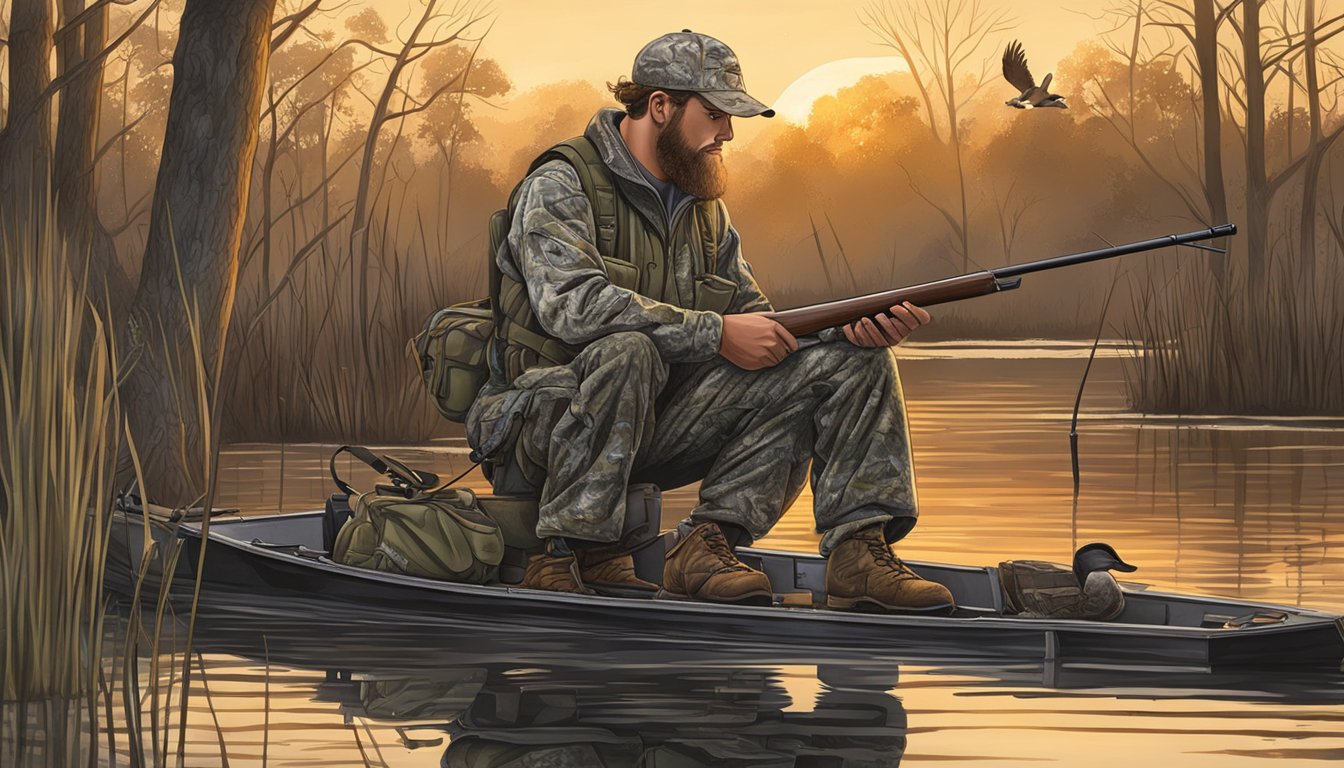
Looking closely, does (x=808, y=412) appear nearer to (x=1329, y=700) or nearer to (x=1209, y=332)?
(x=1329, y=700)

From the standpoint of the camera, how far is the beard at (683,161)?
6.62m

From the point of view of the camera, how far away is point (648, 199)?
666 centimetres

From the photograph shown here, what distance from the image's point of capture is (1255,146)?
59.5ft

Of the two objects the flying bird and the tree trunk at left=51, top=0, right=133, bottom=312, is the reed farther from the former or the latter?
the flying bird

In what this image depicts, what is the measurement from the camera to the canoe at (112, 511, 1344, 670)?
5758mm

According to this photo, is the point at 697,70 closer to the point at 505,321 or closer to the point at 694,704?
the point at 505,321

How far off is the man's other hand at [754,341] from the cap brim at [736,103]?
0.57 metres

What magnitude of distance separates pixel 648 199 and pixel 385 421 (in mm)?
5513

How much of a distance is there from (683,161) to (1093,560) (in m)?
1.62

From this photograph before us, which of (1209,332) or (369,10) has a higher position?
(369,10)

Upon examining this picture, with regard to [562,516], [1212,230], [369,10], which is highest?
[369,10]

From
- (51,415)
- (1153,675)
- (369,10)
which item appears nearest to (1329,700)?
(1153,675)

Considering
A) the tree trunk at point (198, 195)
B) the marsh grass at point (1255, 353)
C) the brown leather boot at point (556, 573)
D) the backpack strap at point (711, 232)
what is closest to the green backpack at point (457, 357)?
the brown leather boot at point (556, 573)

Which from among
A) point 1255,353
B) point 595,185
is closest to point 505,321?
point 595,185
